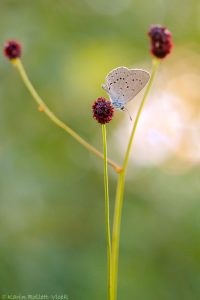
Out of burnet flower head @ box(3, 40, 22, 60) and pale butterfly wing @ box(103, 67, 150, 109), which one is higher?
burnet flower head @ box(3, 40, 22, 60)

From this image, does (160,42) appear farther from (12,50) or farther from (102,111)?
(12,50)

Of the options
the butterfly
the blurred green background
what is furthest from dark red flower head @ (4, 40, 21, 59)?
the blurred green background

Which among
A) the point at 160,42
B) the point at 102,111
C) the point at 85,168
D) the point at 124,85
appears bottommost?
the point at 102,111

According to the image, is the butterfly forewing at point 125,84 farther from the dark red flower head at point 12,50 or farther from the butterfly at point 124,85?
→ the dark red flower head at point 12,50

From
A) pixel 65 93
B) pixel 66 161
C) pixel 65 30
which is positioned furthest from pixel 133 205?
pixel 65 30

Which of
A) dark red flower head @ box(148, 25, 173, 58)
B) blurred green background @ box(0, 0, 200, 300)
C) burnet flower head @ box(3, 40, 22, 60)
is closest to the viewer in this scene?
dark red flower head @ box(148, 25, 173, 58)

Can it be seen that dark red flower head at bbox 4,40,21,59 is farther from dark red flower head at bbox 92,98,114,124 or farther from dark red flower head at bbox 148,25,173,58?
dark red flower head at bbox 148,25,173,58

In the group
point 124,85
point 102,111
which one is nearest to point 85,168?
point 124,85

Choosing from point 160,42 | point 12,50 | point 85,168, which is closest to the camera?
point 160,42

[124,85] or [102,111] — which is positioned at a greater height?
[124,85]
